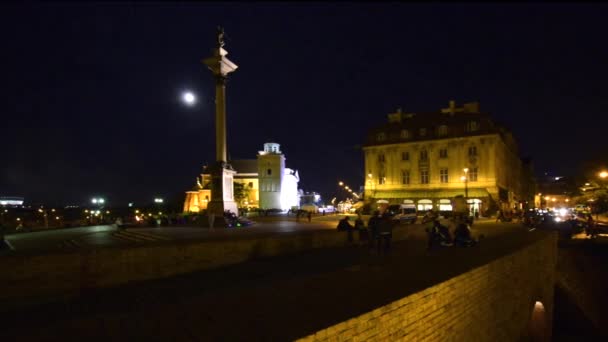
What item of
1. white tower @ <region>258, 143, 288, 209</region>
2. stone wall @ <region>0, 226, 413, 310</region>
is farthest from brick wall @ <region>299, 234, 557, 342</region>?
white tower @ <region>258, 143, 288, 209</region>

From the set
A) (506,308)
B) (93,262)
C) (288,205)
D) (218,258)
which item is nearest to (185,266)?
(218,258)

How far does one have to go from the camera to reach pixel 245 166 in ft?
314

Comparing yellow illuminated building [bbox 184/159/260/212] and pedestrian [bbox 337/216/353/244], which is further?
yellow illuminated building [bbox 184/159/260/212]

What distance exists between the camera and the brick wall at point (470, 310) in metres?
5.51

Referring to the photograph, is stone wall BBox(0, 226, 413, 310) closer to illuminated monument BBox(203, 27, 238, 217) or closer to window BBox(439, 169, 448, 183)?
illuminated monument BBox(203, 27, 238, 217)

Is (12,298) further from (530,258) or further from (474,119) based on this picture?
(474,119)

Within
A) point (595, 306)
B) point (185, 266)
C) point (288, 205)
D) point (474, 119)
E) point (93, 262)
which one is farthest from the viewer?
point (288, 205)

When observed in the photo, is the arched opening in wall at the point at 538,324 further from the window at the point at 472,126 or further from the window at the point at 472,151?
the window at the point at 472,126

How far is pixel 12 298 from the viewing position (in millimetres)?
7426

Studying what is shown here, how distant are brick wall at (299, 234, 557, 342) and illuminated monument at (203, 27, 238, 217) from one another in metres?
20.0

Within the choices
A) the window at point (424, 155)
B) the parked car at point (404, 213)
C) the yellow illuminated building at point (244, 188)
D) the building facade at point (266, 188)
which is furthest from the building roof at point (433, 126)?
the yellow illuminated building at point (244, 188)

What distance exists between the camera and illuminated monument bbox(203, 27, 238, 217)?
27594 mm

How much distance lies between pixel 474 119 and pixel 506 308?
42651 millimetres

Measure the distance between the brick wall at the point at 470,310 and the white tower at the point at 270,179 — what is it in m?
69.9
